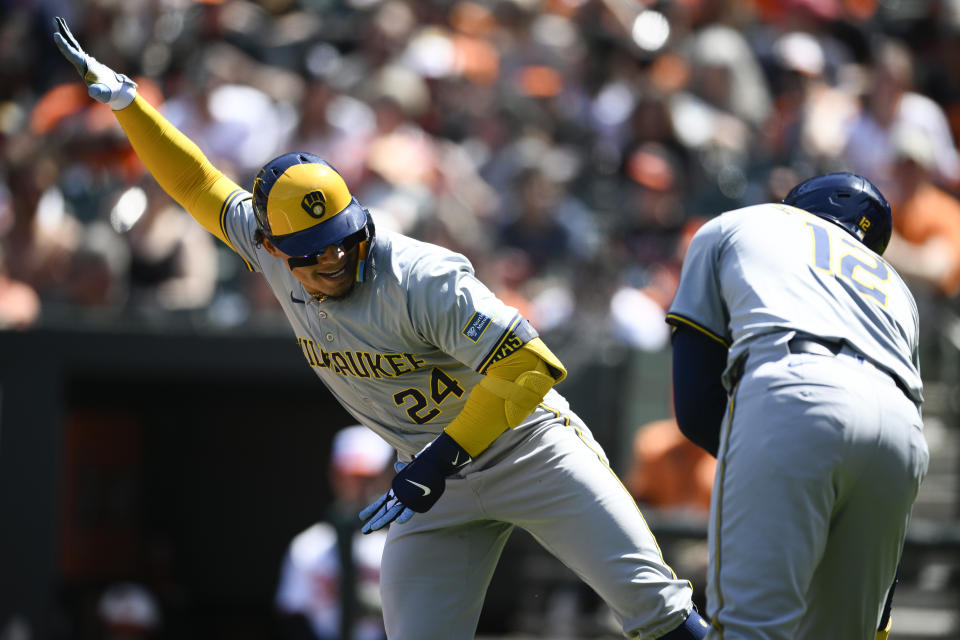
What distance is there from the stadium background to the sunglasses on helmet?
9.00 ft

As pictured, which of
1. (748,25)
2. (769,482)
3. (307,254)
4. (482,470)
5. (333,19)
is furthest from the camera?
(333,19)

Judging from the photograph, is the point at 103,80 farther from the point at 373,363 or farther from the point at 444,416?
the point at 444,416

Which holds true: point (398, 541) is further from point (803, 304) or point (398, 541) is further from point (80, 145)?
point (80, 145)

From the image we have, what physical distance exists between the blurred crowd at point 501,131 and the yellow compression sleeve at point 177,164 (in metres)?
2.91

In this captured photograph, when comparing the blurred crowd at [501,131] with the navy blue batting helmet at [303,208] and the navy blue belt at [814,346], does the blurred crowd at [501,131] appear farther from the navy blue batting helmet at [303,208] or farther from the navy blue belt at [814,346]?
the navy blue belt at [814,346]

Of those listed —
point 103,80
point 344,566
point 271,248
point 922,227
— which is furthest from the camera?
point 922,227

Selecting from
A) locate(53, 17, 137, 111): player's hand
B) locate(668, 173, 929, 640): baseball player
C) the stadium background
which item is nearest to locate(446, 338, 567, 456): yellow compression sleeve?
locate(668, 173, 929, 640): baseball player

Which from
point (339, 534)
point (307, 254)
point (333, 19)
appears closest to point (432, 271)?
point (307, 254)

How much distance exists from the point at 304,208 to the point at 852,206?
1.48m

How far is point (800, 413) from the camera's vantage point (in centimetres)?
289

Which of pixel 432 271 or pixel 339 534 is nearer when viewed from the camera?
pixel 432 271

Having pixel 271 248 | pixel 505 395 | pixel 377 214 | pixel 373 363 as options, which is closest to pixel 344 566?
pixel 377 214

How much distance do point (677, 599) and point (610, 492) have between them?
347 mm

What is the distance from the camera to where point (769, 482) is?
288 centimetres
